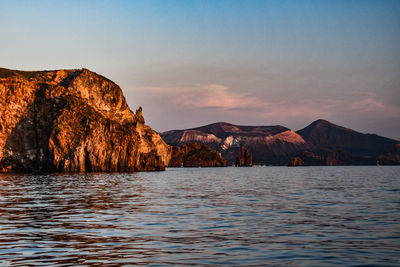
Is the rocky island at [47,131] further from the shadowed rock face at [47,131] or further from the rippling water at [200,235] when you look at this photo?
the rippling water at [200,235]

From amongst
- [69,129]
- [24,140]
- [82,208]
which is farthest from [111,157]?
[82,208]

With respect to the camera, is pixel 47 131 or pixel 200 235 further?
pixel 47 131

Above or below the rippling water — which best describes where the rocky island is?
above

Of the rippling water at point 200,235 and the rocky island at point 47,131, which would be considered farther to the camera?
the rocky island at point 47,131

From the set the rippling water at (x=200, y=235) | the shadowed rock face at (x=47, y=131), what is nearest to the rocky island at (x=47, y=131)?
the shadowed rock face at (x=47, y=131)

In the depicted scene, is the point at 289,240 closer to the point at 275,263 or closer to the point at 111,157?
the point at 275,263

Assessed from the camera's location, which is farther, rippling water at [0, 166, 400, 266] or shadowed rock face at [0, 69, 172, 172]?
shadowed rock face at [0, 69, 172, 172]

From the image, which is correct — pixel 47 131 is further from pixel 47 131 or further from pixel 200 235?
pixel 200 235

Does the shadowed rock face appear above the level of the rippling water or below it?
above

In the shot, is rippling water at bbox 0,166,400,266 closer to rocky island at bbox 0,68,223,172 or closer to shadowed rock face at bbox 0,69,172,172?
rocky island at bbox 0,68,223,172

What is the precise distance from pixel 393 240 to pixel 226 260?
29.7 feet

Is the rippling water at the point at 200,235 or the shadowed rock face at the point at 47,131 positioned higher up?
the shadowed rock face at the point at 47,131

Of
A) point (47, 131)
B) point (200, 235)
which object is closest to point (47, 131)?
point (47, 131)

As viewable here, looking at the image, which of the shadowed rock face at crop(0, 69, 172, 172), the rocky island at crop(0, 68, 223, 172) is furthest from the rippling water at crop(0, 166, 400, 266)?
the shadowed rock face at crop(0, 69, 172, 172)
